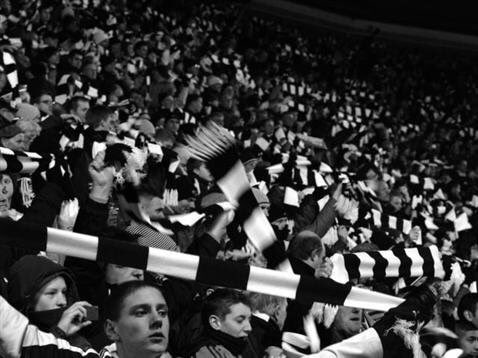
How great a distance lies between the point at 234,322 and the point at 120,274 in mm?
649

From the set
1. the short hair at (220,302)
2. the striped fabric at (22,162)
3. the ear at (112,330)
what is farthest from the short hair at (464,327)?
the striped fabric at (22,162)

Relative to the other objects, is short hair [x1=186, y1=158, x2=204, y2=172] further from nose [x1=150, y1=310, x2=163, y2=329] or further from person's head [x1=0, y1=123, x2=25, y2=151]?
nose [x1=150, y1=310, x2=163, y2=329]

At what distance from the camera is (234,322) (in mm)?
3789

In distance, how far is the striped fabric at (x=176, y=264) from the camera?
311 centimetres

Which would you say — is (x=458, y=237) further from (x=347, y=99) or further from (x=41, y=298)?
(x=347, y=99)

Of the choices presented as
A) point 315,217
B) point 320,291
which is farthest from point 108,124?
point 320,291

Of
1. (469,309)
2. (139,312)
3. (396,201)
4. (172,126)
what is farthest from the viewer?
(396,201)

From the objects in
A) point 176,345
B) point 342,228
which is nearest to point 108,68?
point 342,228

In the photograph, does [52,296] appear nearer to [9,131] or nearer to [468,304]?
[468,304]

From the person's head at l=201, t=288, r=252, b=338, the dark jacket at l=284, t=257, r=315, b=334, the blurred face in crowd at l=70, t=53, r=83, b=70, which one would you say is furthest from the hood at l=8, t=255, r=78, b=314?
the blurred face in crowd at l=70, t=53, r=83, b=70

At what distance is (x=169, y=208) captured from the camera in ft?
A: 20.1

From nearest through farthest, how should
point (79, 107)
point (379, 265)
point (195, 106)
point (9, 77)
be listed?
1. point (379, 265)
2. point (79, 107)
3. point (9, 77)
4. point (195, 106)

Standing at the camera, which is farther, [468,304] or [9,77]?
[9,77]

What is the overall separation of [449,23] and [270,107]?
8.76m
